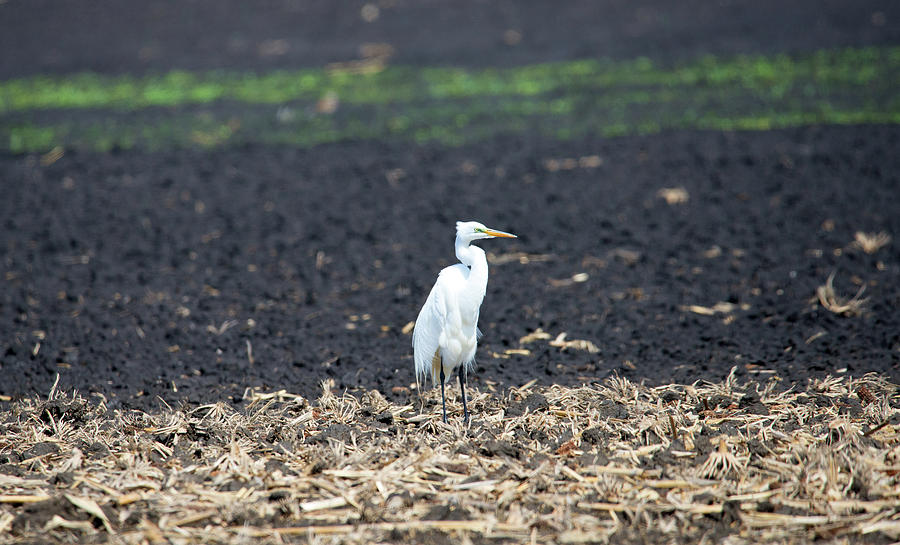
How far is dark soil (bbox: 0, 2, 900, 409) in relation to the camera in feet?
19.3

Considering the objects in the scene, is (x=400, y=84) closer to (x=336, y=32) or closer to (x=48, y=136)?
(x=336, y=32)

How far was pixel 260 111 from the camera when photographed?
12.8 metres

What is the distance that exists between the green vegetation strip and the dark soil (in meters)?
0.68

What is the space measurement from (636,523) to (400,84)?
36.5 feet

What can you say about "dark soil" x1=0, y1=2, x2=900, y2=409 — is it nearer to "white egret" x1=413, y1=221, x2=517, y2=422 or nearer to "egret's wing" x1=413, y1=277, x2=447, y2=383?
"egret's wing" x1=413, y1=277, x2=447, y2=383

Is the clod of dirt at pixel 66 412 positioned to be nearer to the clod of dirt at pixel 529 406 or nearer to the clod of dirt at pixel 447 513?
the clod of dirt at pixel 447 513

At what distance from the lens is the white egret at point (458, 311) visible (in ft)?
15.4

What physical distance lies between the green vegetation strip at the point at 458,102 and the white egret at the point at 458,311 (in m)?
6.31

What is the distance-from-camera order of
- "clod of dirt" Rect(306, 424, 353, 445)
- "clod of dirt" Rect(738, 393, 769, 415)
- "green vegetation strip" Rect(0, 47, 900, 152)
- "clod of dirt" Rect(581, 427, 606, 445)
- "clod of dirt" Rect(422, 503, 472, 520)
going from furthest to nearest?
"green vegetation strip" Rect(0, 47, 900, 152)
"clod of dirt" Rect(738, 393, 769, 415)
"clod of dirt" Rect(306, 424, 353, 445)
"clod of dirt" Rect(581, 427, 606, 445)
"clod of dirt" Rect(422, 503, 472, 520)

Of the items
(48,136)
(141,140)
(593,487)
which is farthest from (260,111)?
(593,487)

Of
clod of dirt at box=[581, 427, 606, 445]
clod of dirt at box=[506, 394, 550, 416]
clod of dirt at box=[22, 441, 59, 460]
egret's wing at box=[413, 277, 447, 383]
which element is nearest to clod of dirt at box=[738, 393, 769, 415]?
clod of dirt at box=[581, 427, 606, 445]

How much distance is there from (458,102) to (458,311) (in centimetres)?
840

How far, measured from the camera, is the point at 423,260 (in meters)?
7.80

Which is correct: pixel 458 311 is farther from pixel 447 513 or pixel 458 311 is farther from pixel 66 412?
pixel 66 412
